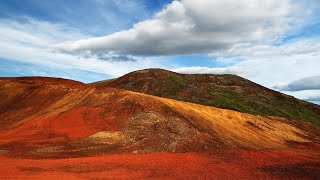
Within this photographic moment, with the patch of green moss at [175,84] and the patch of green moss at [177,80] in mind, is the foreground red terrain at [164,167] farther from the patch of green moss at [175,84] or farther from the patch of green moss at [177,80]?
the patch of green moss at [177,80]

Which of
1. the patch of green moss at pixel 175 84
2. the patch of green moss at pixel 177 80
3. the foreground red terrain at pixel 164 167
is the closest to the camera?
the foreground red terrain at pixel 164 167

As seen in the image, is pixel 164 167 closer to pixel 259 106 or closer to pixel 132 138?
pixel 132 138

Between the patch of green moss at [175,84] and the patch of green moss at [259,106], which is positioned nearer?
the patch of green moss at [259,106]

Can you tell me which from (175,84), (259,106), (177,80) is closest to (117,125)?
(175,84)

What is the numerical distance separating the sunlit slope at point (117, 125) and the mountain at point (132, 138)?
0.28 feet

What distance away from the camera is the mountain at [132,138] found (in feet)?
75.9

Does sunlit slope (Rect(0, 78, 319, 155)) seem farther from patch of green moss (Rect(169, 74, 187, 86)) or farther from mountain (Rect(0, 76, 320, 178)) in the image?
patch of green moss (Rect(169, 74, 187, 86))

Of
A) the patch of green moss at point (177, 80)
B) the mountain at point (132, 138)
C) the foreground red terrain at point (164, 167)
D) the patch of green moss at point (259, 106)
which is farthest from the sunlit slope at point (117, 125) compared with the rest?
the patch of green moss at point (177, 80)

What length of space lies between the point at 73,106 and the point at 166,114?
11.5 metres

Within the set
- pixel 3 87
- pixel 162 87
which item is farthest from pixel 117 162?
pixel 162 87

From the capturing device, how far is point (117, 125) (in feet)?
115

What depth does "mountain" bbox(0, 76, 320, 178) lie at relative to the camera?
75.9 feet

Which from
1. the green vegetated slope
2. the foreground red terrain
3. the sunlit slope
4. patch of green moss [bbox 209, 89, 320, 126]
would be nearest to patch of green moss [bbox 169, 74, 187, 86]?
the green vegetated slope

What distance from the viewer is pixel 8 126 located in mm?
38156
